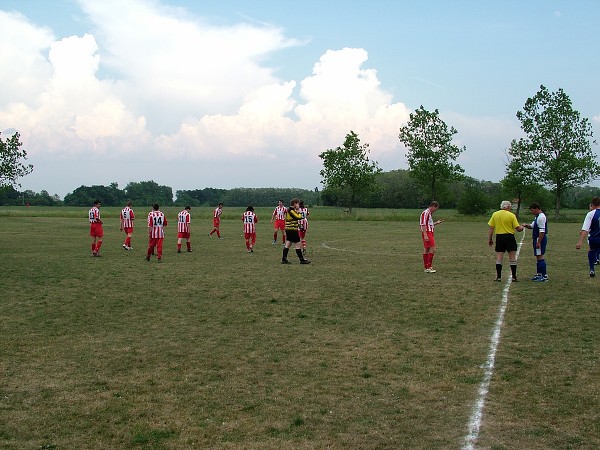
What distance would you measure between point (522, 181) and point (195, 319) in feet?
194

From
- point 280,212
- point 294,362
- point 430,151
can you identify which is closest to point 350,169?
point 430,151

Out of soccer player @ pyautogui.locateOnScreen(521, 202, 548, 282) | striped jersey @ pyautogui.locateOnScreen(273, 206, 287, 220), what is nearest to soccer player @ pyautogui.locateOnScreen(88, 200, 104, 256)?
striped jersey @ pyautogui.locateOnScreen(273, 206, 287, 220)

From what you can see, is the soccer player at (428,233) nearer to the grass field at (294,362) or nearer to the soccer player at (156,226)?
the grass field at (294,362)

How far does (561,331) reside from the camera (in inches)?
358

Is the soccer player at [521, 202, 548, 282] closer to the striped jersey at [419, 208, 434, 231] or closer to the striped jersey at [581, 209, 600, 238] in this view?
the striped jersey at [581, 209, 600, 238]

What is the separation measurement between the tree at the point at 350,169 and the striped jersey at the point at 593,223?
58.5 m

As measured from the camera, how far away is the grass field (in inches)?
211

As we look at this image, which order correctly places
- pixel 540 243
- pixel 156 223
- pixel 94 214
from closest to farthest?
1. pixel 540 243
2. pixel 156 223
3. pixel 94 214

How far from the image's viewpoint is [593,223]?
48.2 feet

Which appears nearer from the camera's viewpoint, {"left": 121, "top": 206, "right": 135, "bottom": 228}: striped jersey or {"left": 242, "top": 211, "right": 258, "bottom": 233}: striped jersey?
{"left": 242, "top": 211, "right": 258, "bottom": 233}: striped jersey

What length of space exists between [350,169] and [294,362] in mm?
66655

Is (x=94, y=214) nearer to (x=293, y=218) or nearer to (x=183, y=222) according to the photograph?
(x=183, y=222)

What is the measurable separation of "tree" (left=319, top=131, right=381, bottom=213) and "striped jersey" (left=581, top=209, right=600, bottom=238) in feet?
192

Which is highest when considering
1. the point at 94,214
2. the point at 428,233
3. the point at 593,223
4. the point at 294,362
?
the point at 593,223
